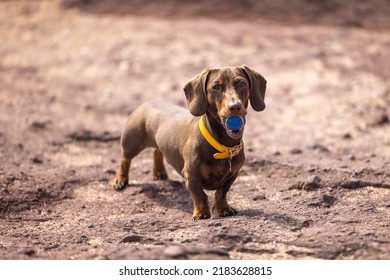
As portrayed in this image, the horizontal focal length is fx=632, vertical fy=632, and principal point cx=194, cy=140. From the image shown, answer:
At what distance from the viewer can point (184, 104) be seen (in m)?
11.5

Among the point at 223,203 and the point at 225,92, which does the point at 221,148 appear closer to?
the point at 225,92

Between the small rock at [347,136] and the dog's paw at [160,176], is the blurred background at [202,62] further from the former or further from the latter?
the dog's paw at [160,176]

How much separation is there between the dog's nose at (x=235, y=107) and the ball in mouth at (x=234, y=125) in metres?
0.07

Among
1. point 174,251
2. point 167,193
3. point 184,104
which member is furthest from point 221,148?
point 184,104

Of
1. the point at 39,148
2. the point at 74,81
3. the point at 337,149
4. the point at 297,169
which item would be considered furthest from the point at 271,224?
the point at 74,81

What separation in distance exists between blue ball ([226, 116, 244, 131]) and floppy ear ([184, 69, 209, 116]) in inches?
16.4

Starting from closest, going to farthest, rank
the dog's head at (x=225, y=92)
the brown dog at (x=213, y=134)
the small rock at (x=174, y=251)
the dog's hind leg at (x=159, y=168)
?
the small rock at (x=174, y=251), the dog's head at (x=225, y=92), the brown dog at (x=213, y=134), the dog's hind leg at (x=159, y=168)

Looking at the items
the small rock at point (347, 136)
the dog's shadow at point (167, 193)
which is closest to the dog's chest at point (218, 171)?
the dog's shadow at point (167, 193)

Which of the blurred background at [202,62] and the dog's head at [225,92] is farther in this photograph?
the blurred background at [202,62]

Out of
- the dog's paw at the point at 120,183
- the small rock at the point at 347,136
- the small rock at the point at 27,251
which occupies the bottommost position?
the small rock at the point at 27,251

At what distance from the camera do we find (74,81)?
13156mm

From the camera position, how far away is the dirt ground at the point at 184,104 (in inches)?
223

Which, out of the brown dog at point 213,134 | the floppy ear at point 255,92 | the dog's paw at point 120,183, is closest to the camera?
the brown dog at point 213,134

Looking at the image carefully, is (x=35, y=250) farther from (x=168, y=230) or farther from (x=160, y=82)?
(x=160, y=82)
